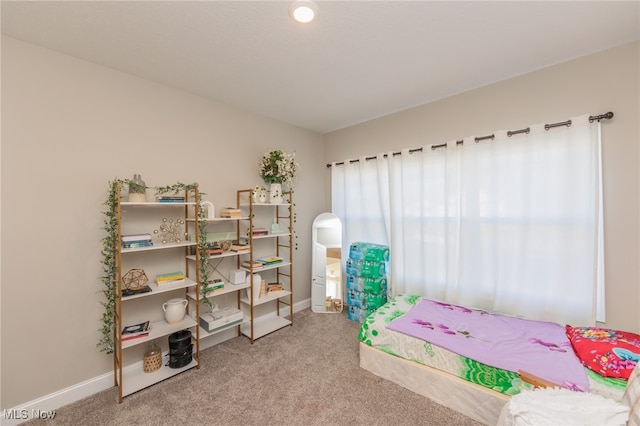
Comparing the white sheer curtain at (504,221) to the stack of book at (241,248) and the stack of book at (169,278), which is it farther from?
the stack of book at (169,278)

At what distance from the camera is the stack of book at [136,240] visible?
195 centimetres

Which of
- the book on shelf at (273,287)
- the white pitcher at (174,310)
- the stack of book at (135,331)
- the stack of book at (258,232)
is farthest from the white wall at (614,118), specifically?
the stack of book at (135,331)

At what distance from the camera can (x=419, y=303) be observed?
2.60 metres

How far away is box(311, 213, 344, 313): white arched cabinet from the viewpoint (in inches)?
135

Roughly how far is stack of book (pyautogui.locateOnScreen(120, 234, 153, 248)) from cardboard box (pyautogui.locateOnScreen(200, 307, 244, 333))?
908mm

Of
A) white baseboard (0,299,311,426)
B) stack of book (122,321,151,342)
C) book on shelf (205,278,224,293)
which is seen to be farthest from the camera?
book on shelf (205,278,224,293)

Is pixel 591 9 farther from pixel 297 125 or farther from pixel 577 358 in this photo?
pixel 297 125

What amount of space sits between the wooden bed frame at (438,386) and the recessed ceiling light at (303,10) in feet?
8.15

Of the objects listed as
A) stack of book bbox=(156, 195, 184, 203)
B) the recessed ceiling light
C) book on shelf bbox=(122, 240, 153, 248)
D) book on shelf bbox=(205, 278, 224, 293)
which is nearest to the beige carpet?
book on shelf bbox=(205, 278, 224, 293)

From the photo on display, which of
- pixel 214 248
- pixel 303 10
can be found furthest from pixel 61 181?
pixel 303 10

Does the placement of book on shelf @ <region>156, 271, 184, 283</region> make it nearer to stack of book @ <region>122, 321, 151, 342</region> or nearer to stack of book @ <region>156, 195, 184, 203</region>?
stack of book @ <region>122, 321, 151, 342</region>

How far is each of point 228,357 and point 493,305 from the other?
2.62 m

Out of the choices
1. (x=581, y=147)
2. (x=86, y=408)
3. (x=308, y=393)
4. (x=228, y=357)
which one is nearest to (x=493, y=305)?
(x=581, y=147)

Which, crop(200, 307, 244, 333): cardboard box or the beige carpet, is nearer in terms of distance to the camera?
the beige carpet
